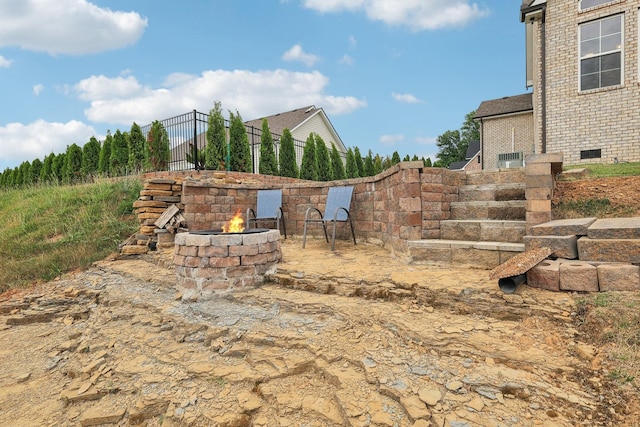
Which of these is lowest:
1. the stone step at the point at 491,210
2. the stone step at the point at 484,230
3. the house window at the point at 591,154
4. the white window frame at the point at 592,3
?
the stone step at the point at 484,230

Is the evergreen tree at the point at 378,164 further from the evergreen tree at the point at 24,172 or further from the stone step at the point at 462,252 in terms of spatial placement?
the evergreen tree at the point at 24,172

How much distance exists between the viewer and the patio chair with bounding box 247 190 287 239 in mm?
6105

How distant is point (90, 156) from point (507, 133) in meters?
16.2

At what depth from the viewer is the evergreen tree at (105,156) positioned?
36.8 ft

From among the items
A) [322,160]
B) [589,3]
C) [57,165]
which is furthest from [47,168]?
[589,3]

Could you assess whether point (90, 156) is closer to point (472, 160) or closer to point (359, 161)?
point (359, 161)

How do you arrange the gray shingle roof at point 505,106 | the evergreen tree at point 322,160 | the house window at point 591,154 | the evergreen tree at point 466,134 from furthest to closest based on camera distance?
the evergreen tree at point 466,134 → the evergreen tree at point 322,160 → the gray shingle roof at point 505,106 → the house window at point 591,154

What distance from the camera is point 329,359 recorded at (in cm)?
209

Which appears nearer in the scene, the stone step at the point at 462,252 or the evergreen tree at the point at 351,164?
the stone step at the point at 462,252

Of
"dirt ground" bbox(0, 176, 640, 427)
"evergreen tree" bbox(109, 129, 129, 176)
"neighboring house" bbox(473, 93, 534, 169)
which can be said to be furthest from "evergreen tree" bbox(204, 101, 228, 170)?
"neighboring house" bbox(473, 93, 534, 169)

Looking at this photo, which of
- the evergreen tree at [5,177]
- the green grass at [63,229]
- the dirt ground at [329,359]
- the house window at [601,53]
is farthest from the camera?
the evergreen tree at [5,177]

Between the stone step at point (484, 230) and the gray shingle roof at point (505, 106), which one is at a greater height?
the gray shingle roof at point (505, 106)

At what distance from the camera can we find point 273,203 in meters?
6.21

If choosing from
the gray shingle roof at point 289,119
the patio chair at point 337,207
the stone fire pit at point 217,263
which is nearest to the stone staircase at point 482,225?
the patio chair at point 337,207
